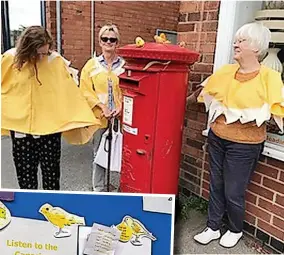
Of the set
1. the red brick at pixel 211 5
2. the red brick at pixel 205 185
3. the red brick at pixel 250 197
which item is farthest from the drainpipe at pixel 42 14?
the red brick at pixel 250 197

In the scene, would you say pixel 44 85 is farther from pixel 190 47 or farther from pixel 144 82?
pixel 190 47

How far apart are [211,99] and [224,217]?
1.02m

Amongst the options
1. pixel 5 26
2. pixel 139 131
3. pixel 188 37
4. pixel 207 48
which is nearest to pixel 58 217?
pixel 139 131

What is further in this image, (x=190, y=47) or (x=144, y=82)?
(x=190, y=47)

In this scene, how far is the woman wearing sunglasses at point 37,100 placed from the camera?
2.37 metres

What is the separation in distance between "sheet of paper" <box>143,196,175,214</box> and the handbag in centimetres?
137

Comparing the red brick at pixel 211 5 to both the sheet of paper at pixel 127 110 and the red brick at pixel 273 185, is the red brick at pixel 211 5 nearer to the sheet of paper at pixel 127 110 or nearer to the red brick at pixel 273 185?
the sheet of paper at pixel 127 110

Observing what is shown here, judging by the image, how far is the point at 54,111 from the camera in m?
2.52

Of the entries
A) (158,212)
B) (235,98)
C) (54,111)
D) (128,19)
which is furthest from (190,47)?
(128,19)

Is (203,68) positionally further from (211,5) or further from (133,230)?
(133,230)

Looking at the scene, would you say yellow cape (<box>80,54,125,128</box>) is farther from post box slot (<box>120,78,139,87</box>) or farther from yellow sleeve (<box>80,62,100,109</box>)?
post box slot (<box>120,78,139,87</box>)

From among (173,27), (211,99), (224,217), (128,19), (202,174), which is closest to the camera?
(211,99)

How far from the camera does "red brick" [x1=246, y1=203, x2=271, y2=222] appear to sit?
8.67 feet

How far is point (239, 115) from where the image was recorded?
7.26ft
